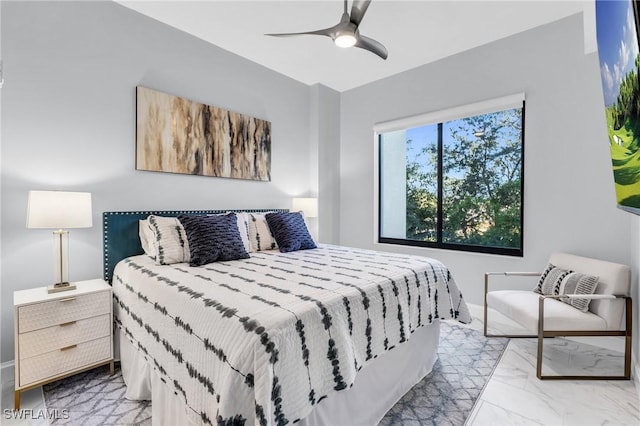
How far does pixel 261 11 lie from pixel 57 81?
5.61ft

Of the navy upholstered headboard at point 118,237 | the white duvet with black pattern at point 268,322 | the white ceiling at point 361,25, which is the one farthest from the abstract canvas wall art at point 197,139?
the white duvet with black pattern at point 268,322

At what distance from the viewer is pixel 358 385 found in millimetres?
1642

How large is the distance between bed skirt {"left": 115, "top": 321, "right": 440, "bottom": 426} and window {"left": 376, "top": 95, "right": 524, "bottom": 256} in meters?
1.61

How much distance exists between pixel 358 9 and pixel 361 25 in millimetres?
952

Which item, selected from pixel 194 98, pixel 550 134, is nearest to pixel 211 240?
pixel 194 98

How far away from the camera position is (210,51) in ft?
10.6

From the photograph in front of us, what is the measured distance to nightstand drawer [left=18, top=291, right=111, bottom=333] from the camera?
1.80 meters

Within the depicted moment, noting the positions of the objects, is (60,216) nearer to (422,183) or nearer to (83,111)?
(83,111)

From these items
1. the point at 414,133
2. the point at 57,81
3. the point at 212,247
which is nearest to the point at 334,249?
the point at 212,247

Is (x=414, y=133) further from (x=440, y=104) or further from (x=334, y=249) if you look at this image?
(x=334, y=249)

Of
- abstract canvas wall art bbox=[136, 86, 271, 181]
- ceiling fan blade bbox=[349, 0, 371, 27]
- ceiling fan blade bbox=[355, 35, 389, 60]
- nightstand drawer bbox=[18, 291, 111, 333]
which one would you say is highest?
ceiling fan blade bbox=[349, 0, 371, 27]

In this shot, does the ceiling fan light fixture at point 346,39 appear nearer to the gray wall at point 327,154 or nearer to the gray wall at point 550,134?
the gray wall at point 550,134

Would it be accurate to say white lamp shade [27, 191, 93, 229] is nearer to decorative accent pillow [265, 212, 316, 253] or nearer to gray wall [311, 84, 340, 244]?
decorative accent pillow [265, 212, 316, 253]

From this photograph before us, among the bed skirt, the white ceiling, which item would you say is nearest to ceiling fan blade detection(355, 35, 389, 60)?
the white ceiling
